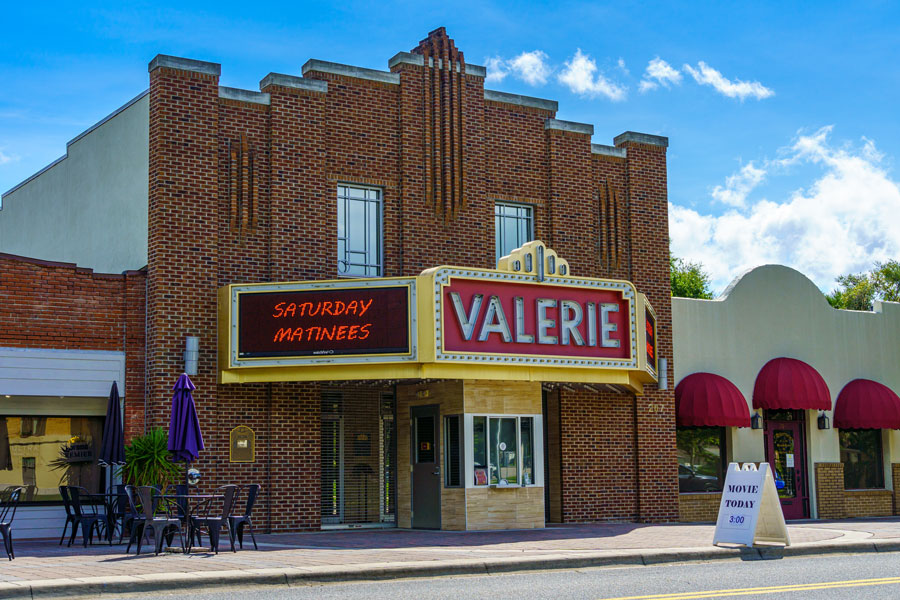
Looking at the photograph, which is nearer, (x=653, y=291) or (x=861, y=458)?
(x=653, y=291)

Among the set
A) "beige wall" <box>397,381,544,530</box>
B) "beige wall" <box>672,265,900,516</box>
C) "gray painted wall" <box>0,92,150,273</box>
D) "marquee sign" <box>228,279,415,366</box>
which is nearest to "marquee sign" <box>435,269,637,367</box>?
"marquee sign" <box>228,279,415,366</box>

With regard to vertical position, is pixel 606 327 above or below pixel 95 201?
below

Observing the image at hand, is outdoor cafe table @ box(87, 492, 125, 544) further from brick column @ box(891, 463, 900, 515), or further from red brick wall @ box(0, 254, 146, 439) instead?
brick column @ box(891, 463, 900, 515)

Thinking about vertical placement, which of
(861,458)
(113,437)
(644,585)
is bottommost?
(644,585)

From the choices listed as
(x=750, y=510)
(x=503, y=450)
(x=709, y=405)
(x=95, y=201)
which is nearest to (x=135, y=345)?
(x=95, y=201)

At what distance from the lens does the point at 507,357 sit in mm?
19531

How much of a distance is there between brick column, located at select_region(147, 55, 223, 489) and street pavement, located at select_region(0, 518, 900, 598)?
322cm

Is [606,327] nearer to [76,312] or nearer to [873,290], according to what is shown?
[76,312]

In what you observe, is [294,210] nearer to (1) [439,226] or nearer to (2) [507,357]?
(1) [439,226]

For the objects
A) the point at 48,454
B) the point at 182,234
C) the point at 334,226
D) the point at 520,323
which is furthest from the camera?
the point at 334,226

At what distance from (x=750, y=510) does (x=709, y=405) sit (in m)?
8.55

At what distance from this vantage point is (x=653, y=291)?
81.7 ft

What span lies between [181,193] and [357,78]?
4.54 meters

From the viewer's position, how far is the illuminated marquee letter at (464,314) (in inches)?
751
